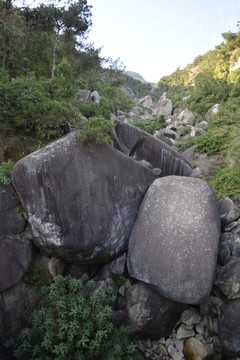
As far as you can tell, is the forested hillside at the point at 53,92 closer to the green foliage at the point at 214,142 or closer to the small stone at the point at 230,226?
the green foliage at the point at 214,142

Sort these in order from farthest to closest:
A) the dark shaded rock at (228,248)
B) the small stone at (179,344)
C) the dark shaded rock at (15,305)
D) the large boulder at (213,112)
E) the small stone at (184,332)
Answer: the large boulder at (213,112) → the dark shaded rock at (228,248) → the small stone at (184,332) → the small stone at (179,344) → the dark shaded rock at (15,305)

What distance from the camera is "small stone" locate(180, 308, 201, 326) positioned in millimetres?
5262

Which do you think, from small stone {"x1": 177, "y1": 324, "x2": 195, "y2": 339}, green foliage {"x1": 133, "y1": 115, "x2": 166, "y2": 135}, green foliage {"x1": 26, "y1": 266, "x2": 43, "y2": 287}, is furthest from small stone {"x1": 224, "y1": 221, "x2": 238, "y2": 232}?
green foliage {"x1": 133, "y1": 115, "x2": 166, "y2": 135}

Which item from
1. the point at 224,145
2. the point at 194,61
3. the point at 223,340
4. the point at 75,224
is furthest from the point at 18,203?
the point at 194,61

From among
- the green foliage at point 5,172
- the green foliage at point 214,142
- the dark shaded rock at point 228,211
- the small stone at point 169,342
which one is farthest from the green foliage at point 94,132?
the green foliage at point 214,142

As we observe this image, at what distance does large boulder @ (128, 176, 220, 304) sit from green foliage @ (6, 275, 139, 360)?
1.24 metres

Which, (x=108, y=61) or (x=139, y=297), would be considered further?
(x=108, y=61)

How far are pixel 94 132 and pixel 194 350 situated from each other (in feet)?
17.5

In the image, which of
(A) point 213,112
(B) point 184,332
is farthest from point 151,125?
(B) point 184,332

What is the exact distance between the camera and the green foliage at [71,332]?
3.69m

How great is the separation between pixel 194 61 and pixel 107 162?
1736 inches

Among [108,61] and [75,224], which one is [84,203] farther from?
[108,61]

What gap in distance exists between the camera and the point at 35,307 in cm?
455

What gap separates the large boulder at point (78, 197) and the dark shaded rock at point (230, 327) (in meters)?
2.59
